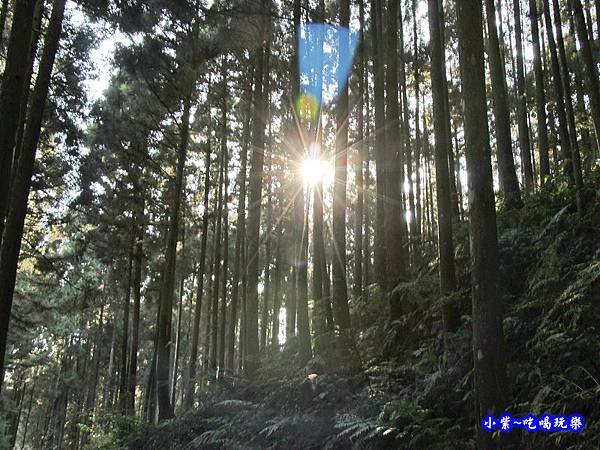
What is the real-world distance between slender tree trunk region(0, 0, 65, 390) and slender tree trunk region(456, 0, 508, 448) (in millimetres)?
6182

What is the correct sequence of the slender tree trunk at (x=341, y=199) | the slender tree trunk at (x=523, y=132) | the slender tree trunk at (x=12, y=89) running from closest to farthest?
the slender tree trunk at (x=12, y=89), the slender tree trunk at (x=341, y=199), the slender tree trunk at (x=523, y=132)

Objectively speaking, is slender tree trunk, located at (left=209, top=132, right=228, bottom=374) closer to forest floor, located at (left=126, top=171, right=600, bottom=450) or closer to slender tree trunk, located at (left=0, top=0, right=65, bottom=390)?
forest floor, located at (left=126, top=171, right=600, bottom=450)

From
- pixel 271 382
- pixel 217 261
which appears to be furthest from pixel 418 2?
pixel 271 382

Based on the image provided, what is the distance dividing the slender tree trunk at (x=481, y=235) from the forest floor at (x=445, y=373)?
1.47 ft

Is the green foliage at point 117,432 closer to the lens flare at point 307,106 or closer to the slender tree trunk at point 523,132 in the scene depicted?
the lens flare at point 307,106

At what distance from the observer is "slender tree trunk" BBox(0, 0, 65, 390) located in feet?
23.2

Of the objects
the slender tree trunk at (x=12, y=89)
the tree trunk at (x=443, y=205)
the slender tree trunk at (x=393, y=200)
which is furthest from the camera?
the slender tree trunk at (x=393, y=200)

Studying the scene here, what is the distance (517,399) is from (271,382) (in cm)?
585

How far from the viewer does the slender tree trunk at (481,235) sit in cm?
429

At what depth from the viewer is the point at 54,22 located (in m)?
8.77

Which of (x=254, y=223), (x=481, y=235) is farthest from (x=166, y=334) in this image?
(x=481, y=235)

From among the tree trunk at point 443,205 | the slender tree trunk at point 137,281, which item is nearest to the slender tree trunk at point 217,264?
the slender tree trunk at point 137,281

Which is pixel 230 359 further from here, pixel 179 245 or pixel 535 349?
pixel 535 349

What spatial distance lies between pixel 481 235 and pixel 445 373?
2200 millimetres
